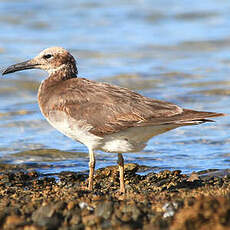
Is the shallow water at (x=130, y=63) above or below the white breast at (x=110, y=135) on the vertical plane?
above

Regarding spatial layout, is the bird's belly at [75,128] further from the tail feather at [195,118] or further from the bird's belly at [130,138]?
the tail feather at [195,118]

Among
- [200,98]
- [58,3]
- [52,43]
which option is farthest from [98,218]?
[58,3]

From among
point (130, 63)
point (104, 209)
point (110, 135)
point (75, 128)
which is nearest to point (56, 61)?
point (75, 128)

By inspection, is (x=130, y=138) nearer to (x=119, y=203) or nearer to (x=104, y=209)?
(x=119, y=203)

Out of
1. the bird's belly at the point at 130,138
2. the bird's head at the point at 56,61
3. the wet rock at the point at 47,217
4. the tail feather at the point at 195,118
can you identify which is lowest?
the wet rock at the point at 47,217

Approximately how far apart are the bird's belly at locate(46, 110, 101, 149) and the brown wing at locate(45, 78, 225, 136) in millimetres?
63

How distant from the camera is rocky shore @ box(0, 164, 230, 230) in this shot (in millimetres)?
5531

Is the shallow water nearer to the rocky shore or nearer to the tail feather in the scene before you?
→ the rocky shore

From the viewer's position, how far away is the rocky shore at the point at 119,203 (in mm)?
5531

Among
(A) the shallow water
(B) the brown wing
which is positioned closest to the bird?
(B) the brown wing

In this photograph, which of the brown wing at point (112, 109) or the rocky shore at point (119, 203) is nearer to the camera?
the rocky shore at point (119, 203)

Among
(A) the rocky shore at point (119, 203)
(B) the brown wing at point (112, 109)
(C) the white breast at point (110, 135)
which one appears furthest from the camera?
(C) the white breast at point (110, 135)

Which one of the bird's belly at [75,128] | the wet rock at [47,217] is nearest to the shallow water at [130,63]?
the bird's belly at [75,128]

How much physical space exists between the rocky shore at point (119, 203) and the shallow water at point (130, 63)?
993 millimetres
